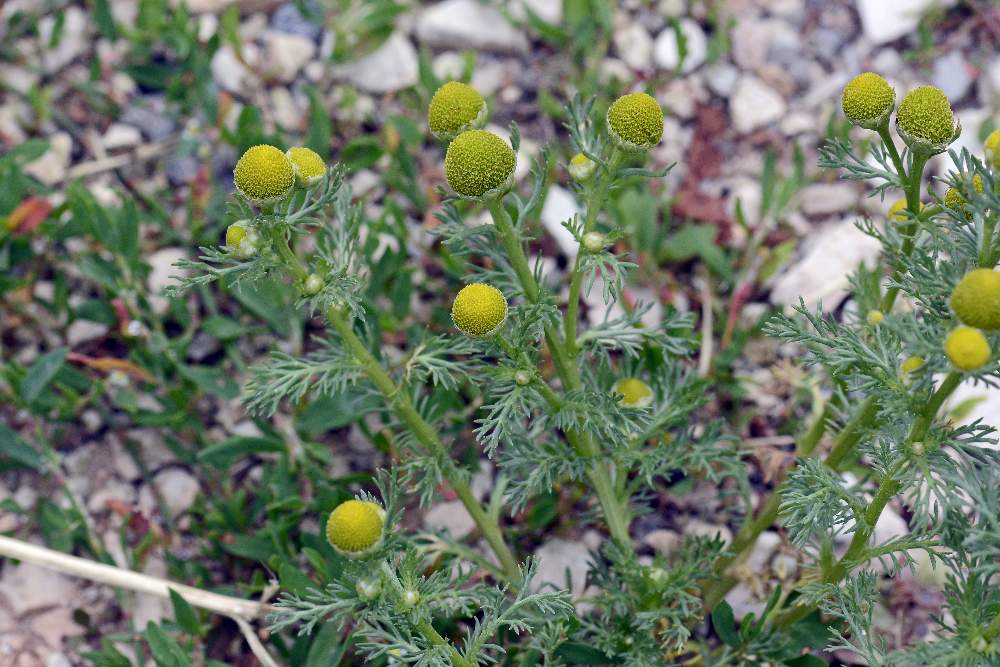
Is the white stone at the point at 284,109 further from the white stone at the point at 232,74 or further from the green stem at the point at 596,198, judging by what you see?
the green stem at the point at 596,198

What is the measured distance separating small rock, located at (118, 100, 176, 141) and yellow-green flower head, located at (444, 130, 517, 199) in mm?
2449

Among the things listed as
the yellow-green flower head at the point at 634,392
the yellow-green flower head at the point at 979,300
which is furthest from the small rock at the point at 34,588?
the yellow-green flower head at the point at 979,300

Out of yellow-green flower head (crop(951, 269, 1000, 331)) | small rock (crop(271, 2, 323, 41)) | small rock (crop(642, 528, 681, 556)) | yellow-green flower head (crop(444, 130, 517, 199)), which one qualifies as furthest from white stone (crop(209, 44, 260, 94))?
yellow-green flower head (crop(951, 269, 1000, 331))

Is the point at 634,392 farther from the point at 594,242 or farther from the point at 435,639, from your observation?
the point at 435,639

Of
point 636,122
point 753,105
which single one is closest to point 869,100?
point 636,122

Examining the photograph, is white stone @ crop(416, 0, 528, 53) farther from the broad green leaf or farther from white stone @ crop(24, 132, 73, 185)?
the broad green leaf

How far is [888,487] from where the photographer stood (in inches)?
92.6

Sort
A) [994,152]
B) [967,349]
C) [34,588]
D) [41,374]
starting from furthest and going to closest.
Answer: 1. [41,374]
2. [34,588]
3. [994,152]
4. [967,349]

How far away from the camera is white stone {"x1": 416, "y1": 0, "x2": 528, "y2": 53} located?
177 inches

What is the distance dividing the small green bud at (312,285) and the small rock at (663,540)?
1.52 metres

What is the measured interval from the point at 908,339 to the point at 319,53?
3.16 m

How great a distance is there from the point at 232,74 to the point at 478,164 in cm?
256

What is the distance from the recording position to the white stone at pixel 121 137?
14.1 ft

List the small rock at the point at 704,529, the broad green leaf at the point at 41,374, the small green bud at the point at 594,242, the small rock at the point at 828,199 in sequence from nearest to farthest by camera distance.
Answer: the small green bud at the point at 594,242 < the small rock at the point at 704,529 < the broad green leaf at the point at 41,374 < the small rock at the point at 828,199
